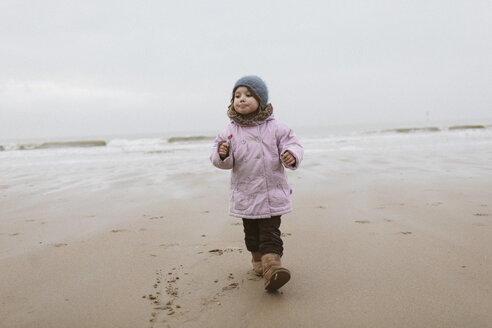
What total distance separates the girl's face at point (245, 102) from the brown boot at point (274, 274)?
1.04 metres

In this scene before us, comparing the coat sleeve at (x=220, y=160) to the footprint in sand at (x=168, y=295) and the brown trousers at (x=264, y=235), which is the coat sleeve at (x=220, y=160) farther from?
the footprint in sand at (x=168, y=295)

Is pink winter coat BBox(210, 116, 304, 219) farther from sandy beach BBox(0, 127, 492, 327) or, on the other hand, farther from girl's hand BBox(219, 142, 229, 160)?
sandy beach BBox(0, 127, 492, 327)

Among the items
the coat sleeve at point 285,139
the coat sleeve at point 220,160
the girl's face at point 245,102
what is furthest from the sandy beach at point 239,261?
the girl's face at point 245,102

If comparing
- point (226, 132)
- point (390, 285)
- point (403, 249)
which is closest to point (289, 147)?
point (226, 132)

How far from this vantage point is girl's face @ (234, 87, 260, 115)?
2.85m

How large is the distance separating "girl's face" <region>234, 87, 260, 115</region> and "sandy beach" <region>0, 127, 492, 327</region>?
1.18m

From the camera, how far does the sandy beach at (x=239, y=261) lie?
7.47ft

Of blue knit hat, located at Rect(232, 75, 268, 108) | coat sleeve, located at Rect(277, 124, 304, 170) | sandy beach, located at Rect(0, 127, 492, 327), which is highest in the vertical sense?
blue knit hat, located at Rect(232, 75, 268, 108)

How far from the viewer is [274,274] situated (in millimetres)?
2455

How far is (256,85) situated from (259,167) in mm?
575

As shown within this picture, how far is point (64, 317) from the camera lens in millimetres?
2312

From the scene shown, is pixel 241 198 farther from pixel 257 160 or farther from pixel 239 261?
pixel 239 261

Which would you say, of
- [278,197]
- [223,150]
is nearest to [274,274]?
[278,197]

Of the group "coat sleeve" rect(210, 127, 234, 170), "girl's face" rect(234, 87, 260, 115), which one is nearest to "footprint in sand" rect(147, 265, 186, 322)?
"coat sleeve" rect(210, 127, 234, 170)
